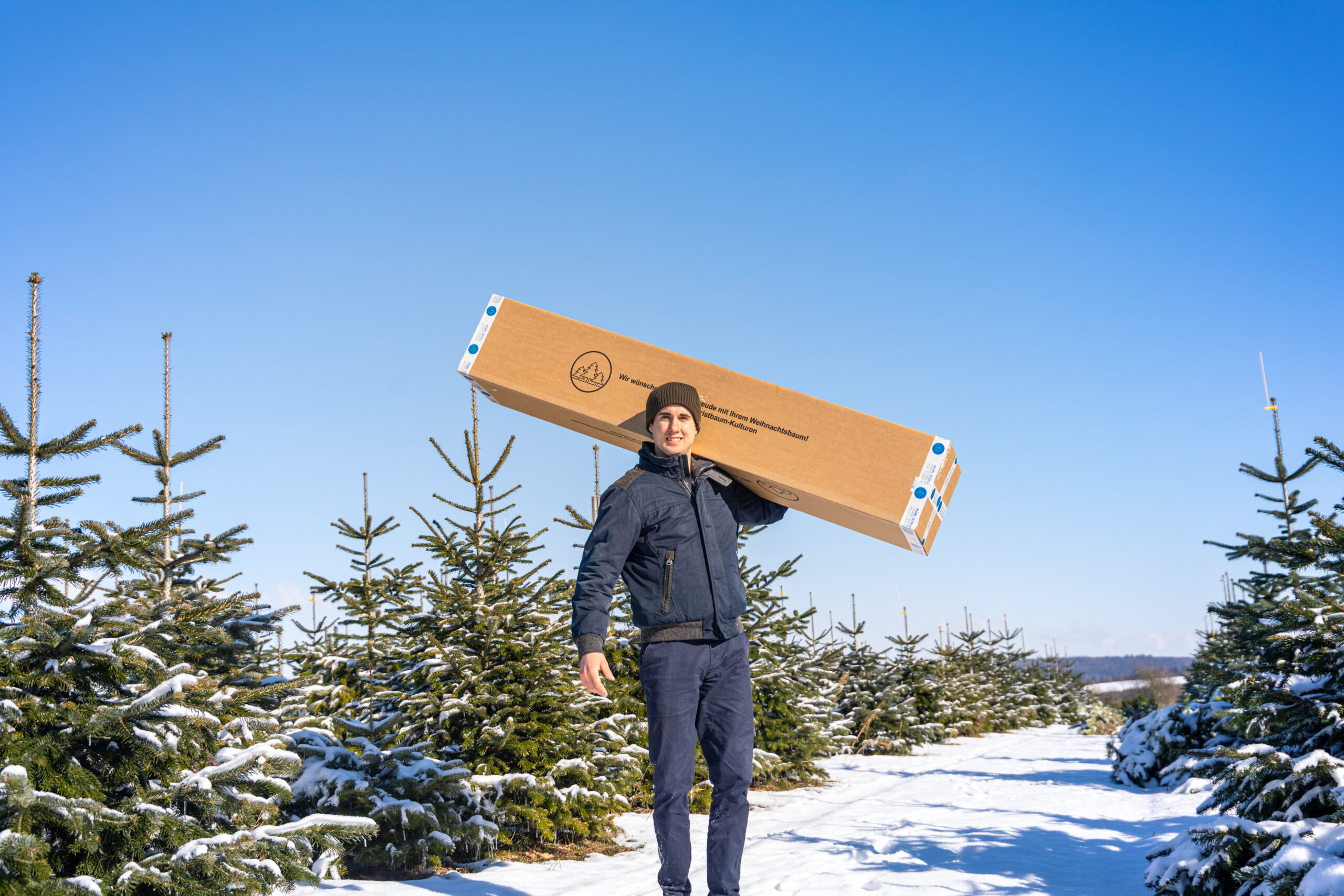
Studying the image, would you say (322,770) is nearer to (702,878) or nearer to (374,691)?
(374,691)

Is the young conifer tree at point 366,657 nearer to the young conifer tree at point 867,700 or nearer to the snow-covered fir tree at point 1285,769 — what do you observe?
the snow-covered fir tree at point 1285,769

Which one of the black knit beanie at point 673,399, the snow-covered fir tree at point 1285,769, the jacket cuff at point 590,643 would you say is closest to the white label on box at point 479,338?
the black knit beanie at point 673,399

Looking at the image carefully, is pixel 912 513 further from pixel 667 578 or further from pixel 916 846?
pixel 916 846

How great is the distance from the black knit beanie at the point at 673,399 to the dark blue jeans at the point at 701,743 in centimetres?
110

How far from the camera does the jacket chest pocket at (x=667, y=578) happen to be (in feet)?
11.4

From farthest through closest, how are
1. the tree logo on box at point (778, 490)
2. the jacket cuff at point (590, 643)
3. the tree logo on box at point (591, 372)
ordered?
the tree logo on box at point (591, 372) < the tree logo on box at point (778, 490) < the jacket cuff at point (590, 643)

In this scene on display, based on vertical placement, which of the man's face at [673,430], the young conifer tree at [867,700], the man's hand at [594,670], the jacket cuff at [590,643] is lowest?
the young conifer tree at [867,700]

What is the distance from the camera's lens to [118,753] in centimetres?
332

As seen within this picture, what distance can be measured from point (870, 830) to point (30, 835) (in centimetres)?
500

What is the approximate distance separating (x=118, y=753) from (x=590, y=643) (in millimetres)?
1945

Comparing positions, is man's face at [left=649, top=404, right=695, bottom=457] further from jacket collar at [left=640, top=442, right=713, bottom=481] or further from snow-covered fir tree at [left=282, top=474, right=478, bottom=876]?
snow-covered fir tree at [left=282, top=474, right=478, bottom=876]

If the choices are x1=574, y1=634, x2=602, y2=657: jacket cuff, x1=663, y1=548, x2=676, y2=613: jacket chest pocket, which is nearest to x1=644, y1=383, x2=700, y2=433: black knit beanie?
x1=663, y1=548, x2=676, y2=613: jacket chest pocket

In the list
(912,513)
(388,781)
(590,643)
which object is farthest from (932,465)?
(388,781)

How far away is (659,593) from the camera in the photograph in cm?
353
